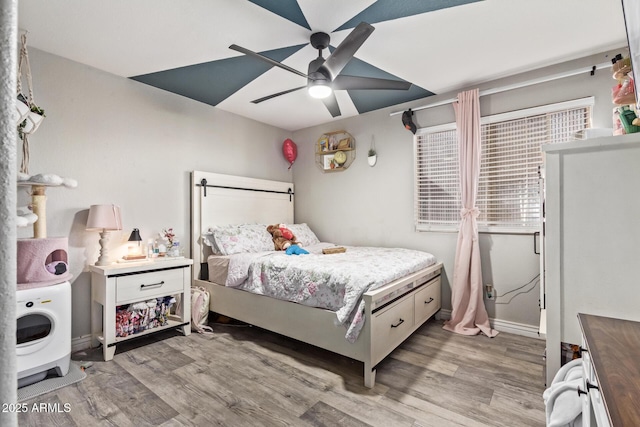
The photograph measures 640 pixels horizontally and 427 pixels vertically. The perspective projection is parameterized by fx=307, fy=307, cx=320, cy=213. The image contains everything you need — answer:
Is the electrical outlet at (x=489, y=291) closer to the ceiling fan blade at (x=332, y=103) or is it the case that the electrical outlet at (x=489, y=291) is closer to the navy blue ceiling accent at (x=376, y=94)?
the navy blue ceiling accent at (x=376, y=94)

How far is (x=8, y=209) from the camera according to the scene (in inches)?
10.8

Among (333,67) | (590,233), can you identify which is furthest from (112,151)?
(590,233)

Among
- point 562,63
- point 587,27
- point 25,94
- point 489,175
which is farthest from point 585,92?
point 25,94

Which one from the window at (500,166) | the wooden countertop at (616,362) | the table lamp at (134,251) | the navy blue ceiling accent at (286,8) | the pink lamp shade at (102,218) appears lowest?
the wooden countertop at (616,362)

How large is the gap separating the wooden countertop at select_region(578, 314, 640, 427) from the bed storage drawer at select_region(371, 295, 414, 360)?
117 centimetres

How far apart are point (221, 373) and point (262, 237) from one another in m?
1.64

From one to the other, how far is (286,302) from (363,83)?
1861mm

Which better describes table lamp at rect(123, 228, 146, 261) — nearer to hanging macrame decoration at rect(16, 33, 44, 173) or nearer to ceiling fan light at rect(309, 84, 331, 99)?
hanging macrame decoration at rect(16, 33, 44, 173)

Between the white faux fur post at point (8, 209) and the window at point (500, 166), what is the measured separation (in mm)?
3096

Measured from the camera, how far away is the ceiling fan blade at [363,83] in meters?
2.37

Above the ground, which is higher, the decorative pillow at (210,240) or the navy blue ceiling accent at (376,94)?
the navy blue ceiling accent at (376,94)

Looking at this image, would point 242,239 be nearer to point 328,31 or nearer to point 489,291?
point 328,31

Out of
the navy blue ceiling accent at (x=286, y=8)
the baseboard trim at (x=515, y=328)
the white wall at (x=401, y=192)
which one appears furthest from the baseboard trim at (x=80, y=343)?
the baseboard trim at (x=515, y=328)

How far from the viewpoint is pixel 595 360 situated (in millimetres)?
835
